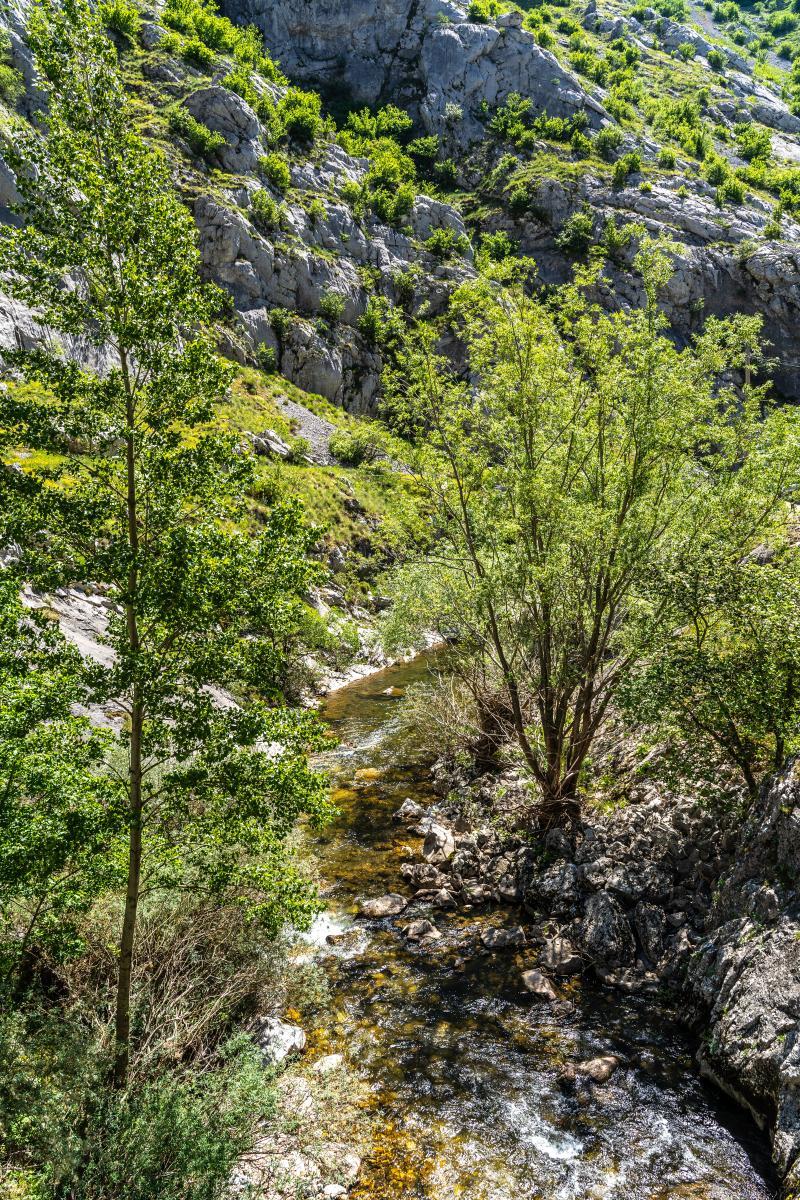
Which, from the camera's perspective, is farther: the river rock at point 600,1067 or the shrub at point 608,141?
the shrub at point 608,141

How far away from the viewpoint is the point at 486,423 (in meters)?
13.8

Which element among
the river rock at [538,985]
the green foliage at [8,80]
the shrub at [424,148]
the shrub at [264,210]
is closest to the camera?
the river rock at [538,985]

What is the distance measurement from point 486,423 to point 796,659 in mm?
8053

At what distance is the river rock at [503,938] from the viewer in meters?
11.7

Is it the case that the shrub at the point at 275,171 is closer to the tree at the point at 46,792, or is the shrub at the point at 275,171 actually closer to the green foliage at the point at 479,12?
the green foliage at the point at 479,12

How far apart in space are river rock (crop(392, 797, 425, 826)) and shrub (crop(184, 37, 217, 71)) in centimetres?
10815

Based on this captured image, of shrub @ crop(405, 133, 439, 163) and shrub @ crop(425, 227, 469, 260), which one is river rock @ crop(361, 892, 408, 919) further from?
shrub @ crop(405, 133, 439, 163)

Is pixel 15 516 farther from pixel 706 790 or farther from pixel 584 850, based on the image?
pixel 584 850

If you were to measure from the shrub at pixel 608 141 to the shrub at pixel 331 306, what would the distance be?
222 feet

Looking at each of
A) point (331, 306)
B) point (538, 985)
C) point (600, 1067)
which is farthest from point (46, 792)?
point (331, 306)

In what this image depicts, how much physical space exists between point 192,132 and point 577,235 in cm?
5803

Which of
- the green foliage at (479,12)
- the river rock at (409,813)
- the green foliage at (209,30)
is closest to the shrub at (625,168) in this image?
the green foliage at (479,12)

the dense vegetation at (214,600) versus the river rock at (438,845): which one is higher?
the dense vegetation at (214,600)

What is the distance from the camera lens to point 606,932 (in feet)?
36.3
